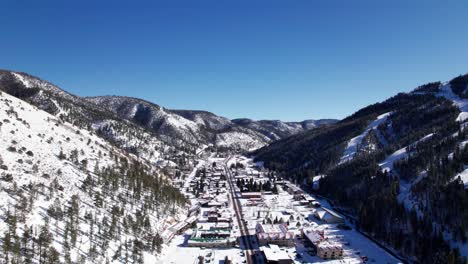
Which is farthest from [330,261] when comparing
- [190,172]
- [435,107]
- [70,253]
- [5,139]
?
[435,107]

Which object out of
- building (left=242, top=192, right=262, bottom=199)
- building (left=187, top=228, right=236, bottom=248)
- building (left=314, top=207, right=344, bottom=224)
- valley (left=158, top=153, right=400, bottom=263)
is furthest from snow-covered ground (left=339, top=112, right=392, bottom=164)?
building (left=187, top=228, right=236, bottom=248)

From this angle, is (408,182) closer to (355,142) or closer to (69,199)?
(355,142)

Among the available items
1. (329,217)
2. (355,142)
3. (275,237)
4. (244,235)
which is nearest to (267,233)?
(275,237)

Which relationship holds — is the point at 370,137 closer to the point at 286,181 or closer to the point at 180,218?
A: the point at 286,181

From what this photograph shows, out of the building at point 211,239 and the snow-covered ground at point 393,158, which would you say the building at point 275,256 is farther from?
the snow-covered ground at point 393,158

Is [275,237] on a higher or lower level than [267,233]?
lower
